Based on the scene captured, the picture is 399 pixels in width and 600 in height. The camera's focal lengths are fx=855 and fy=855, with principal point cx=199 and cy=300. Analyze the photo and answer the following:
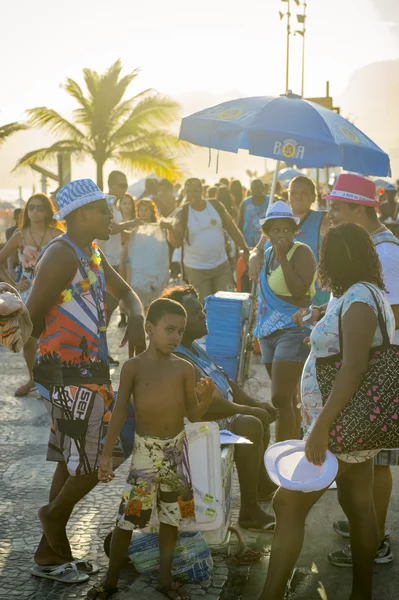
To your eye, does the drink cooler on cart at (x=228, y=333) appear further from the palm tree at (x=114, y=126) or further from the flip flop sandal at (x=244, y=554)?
the palm tree at (x=114, y=126)

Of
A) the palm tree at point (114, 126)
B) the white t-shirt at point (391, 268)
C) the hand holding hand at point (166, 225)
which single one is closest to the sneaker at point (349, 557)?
the white t-shirt at point (391, 268)

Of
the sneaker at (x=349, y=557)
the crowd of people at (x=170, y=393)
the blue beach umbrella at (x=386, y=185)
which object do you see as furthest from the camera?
the blue beach umbrella at (x=386, y=185)

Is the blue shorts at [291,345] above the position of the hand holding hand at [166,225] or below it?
below

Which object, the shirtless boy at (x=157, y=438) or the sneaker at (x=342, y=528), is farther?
the sneaker at (x=342, y=528)

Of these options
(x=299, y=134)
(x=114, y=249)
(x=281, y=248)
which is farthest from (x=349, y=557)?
(x=114, y=249)

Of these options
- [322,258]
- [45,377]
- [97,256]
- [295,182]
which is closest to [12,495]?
[45,377]

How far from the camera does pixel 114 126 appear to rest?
116 ft

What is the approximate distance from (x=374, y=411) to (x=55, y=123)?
33182 mm

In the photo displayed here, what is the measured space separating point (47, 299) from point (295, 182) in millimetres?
3027

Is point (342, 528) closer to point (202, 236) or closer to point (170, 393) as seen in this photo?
point (170, 393)

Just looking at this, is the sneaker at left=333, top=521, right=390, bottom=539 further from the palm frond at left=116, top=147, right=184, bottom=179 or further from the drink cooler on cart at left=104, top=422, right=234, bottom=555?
the palm frond at left=116, top=147, right=184, bottom=179

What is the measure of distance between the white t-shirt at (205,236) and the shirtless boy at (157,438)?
5.36 metres

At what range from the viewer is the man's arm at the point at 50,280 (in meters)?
4.07

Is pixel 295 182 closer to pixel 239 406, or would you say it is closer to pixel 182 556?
pixel 239 406
